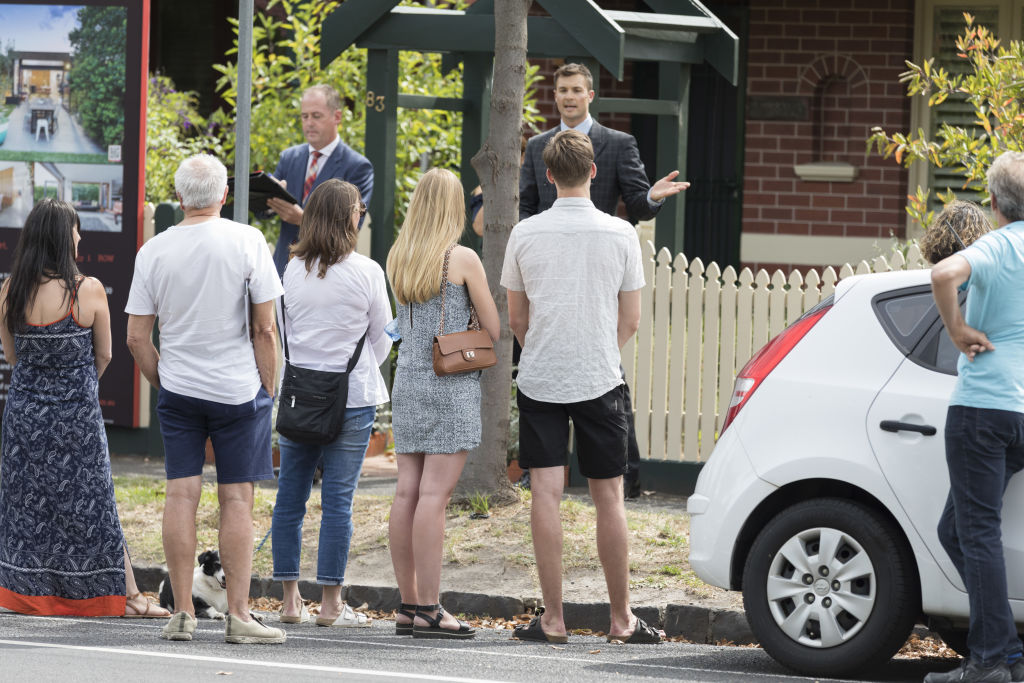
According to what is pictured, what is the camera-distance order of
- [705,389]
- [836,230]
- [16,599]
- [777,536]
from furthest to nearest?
[836,230] → [705,389] → [16,599] → [777,536]

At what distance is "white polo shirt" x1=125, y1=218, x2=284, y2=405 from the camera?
6.41 metres

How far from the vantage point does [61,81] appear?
10.5 metres

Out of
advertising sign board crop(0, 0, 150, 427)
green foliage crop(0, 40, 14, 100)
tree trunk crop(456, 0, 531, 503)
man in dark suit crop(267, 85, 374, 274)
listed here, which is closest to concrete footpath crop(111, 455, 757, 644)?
tree trunk crop(456, 0, 531, 503)

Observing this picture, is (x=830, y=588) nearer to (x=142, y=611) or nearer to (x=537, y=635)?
(x=537, y=635)

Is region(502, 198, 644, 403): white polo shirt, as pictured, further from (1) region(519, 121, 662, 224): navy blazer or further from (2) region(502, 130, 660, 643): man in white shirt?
(1) region(519, 121, 662, 224): navy blazer

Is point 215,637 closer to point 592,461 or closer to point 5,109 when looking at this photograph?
point 592,461

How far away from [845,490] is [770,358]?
56 centimetres

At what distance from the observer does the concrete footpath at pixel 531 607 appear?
714cm

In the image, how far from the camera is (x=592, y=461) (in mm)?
6496

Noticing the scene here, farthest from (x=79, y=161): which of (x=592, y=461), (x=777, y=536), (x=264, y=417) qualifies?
(x=777, y=536)

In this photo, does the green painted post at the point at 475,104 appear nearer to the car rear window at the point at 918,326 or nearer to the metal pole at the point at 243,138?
the metal pole at the point at 243,138

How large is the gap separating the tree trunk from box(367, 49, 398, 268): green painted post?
6.92ft

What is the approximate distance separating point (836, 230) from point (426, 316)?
8594 millimetres

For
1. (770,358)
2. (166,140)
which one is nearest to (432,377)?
(770,358)
